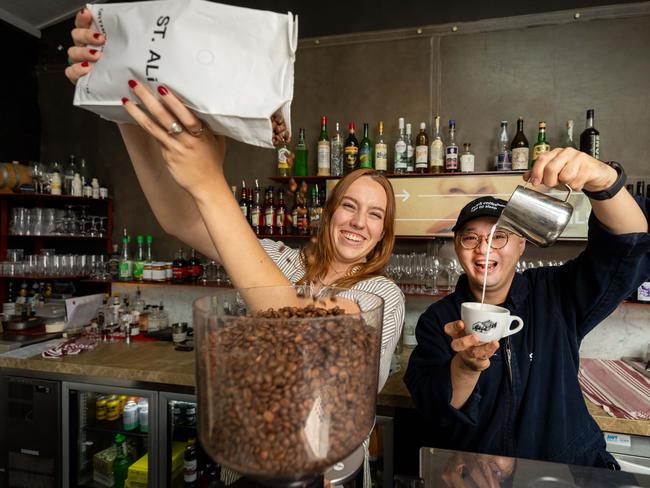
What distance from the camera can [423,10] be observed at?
9.26 ft

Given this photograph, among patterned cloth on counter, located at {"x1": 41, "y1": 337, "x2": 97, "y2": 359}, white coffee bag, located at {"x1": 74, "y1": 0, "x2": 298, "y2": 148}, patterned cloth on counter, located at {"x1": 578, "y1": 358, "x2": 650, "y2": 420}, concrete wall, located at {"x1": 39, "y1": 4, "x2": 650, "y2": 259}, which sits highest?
concrete wall, located at {"x1": 39, "y1": 4, "x2": 650, "y2": 259}

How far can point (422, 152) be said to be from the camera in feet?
8.39

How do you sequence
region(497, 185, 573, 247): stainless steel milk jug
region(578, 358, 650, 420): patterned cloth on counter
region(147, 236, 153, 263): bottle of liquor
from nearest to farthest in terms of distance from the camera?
region(497, 185, 573, 247): stainless steel milk jug < region(578, 358, 650, 420): patterned cloth on counter < region(147, 236, 153, 263): bottle of liquor

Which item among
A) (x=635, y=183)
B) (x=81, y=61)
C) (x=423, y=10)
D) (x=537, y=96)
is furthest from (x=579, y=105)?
(x=81, y=61)

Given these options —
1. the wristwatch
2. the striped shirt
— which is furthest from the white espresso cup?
the wristwatch

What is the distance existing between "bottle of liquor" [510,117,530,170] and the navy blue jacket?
4.31 feet

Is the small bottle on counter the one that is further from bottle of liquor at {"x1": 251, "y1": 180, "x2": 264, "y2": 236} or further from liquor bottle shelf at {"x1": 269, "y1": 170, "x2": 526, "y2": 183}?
liquor bottle shelf at {"x1": 269, "y1": 170, "x2": 526, "y2": 183}

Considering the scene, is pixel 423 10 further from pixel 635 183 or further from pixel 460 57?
pixel 635 183

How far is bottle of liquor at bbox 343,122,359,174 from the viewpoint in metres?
2.73

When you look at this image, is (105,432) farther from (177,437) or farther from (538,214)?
(538,214)

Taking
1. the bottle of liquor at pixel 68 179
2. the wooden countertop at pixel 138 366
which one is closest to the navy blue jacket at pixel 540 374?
the wooden countertop at pixel 138 366

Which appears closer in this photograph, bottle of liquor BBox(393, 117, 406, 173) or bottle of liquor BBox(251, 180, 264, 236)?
bottle of liquor BBox(393, 117, 406, 173)

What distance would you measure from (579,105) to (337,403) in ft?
9.61

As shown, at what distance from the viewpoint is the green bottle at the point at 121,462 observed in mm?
2305
